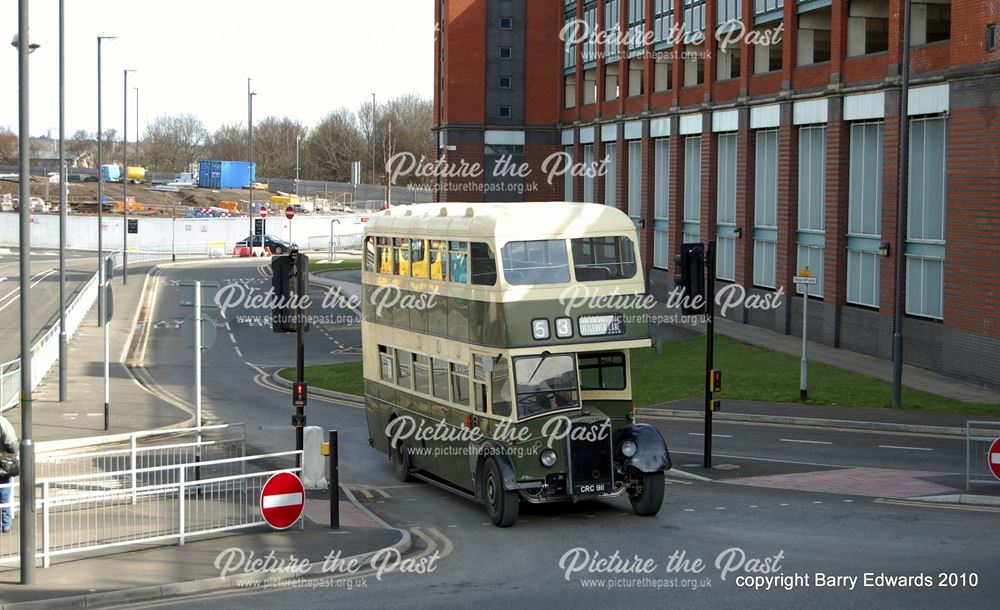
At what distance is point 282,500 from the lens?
1641cm

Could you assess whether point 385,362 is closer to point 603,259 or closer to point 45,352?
point 603,259

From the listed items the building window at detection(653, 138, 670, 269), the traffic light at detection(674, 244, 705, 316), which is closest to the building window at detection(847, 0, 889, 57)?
the building window at detection(653, 138, 670, 269)

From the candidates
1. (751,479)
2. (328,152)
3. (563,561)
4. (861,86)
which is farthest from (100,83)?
(328,152)

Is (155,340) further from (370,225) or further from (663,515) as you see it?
(663,515)


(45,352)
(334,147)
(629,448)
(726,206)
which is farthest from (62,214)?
(334,147)

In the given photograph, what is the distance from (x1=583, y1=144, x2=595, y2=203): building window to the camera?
66.4 m

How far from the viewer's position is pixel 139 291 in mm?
64125

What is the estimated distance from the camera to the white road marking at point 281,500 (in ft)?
53.3

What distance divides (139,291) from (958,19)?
45.0 metres

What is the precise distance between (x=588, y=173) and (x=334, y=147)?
10310 centimetres

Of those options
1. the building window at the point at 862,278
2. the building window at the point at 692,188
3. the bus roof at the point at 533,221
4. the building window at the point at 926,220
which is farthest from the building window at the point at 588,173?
the bus roof at the point at 533,221

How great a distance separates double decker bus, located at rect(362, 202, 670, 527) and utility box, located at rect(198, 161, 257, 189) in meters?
120

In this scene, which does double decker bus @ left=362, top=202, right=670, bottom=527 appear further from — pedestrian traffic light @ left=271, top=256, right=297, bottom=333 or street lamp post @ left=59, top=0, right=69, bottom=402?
street lamp post @ left=59, top=0, right=69, bottom=402

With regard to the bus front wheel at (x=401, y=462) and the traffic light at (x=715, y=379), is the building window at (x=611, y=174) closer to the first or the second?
the traffic light at (x=715, y=379)
